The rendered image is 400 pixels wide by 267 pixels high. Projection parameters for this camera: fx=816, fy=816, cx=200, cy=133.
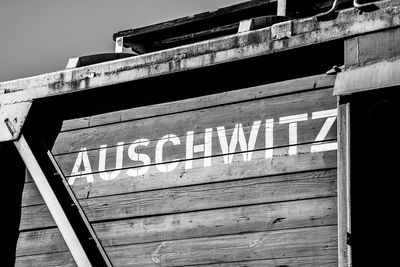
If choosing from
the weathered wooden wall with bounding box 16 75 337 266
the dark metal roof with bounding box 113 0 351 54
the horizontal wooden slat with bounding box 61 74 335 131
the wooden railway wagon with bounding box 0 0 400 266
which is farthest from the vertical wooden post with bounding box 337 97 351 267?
the dark metal roof with bounding box 113 0 351 54

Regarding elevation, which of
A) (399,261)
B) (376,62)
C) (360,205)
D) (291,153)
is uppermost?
(376,62)

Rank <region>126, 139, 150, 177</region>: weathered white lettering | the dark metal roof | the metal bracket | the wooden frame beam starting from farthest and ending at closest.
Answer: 1. the metal bracket
2. the dark metal roof
3. <region>126, 139, 150, 177</region>: weathered white lettering
4. the wooden frame beam

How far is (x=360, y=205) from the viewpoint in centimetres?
574

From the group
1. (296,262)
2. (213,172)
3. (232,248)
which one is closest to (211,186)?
(213,172)

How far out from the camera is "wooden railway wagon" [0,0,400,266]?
598cm

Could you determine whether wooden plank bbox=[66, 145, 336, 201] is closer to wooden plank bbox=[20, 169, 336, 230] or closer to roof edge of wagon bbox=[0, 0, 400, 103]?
wooden plank bbox=[20, 169, 336, 230]

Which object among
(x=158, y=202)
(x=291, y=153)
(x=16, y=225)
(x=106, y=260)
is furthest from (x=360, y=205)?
(x=16, y=225)

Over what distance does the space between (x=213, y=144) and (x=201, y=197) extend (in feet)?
1.50

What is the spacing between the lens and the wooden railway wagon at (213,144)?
19.6 feet

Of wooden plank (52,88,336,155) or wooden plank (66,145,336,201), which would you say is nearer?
wooden plank (66,145,336,201)

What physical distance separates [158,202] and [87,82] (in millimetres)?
1295

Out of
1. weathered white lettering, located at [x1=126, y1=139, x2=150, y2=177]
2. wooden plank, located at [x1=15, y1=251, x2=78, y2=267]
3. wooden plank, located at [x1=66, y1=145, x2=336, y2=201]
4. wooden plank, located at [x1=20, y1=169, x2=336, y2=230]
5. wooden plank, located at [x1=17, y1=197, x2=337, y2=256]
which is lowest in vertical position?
wooden plank, located at [x1=15, y1=251, x2=78, y2=267]

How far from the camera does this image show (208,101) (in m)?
6.86

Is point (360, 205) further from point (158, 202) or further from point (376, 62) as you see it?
point (158, 202)
